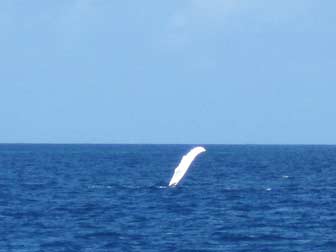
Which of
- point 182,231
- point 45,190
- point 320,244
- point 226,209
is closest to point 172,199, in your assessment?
point 226,209

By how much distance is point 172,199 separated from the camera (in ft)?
215

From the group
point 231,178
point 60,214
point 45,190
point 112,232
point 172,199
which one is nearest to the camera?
point 112,232

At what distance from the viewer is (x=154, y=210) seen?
2274 inches

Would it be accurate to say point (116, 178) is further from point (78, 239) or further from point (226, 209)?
point (78, 239)

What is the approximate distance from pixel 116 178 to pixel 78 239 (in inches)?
2004

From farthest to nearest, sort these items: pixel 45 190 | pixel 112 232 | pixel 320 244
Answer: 1. pixel 45 190
2. pixel 112 232
3. pixel 320 244

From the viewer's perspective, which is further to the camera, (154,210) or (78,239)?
(154,210)

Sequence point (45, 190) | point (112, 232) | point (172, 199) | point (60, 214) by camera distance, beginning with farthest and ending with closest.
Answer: point (45, 190) < point (172, 199) < point (60, 214) < point (112, 232)

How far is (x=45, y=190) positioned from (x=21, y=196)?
672 cm

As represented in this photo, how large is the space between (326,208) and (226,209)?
15.7 feet

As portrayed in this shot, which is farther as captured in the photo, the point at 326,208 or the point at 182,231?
the point at 326,208

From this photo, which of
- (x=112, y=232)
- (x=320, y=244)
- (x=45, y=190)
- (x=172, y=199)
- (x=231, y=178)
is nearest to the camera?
(x=320, y=244)

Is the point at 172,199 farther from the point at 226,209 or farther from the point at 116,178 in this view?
the point at 116,178

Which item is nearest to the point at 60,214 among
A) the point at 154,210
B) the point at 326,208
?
the point at 154,210
